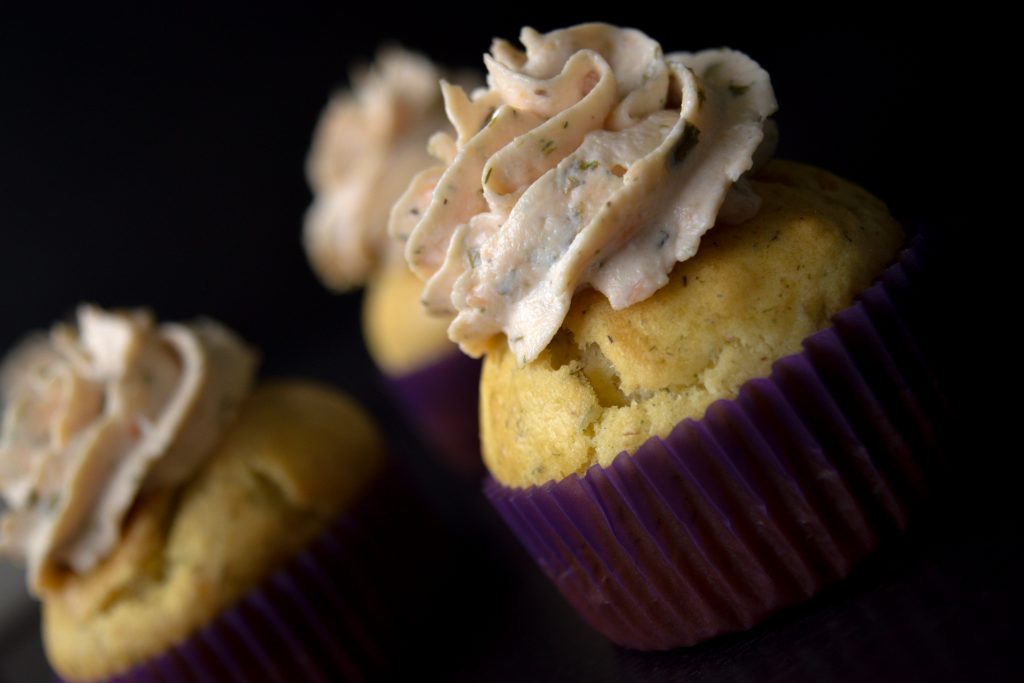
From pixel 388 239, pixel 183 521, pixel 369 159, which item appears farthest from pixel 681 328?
pixel 369 159

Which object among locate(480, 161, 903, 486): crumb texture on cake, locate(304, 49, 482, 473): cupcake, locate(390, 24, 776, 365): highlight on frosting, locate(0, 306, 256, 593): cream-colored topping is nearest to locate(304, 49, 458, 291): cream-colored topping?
locate(304, 49, 482, 473): cupcake

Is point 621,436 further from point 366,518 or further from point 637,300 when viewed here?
point 366,518

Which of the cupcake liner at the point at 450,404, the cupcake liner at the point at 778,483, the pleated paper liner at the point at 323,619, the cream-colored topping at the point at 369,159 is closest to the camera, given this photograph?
the cupcake liner at the point at 778,483

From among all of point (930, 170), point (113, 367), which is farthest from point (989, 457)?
point (113, 367)

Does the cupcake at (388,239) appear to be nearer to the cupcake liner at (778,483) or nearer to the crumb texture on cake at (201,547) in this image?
the crumb texture on cake at (201,547)

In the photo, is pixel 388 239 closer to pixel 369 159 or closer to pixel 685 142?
pixel 369 159

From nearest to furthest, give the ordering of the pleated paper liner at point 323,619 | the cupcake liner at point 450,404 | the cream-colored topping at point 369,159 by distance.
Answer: the pleated paper liner at point 323,619
the cupcake liner at point 450,404
the cream-colored topping at point 369,159

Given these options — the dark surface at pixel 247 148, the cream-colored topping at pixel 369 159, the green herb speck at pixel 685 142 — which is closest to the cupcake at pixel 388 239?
the cream-colored topping at pixel 369 159
